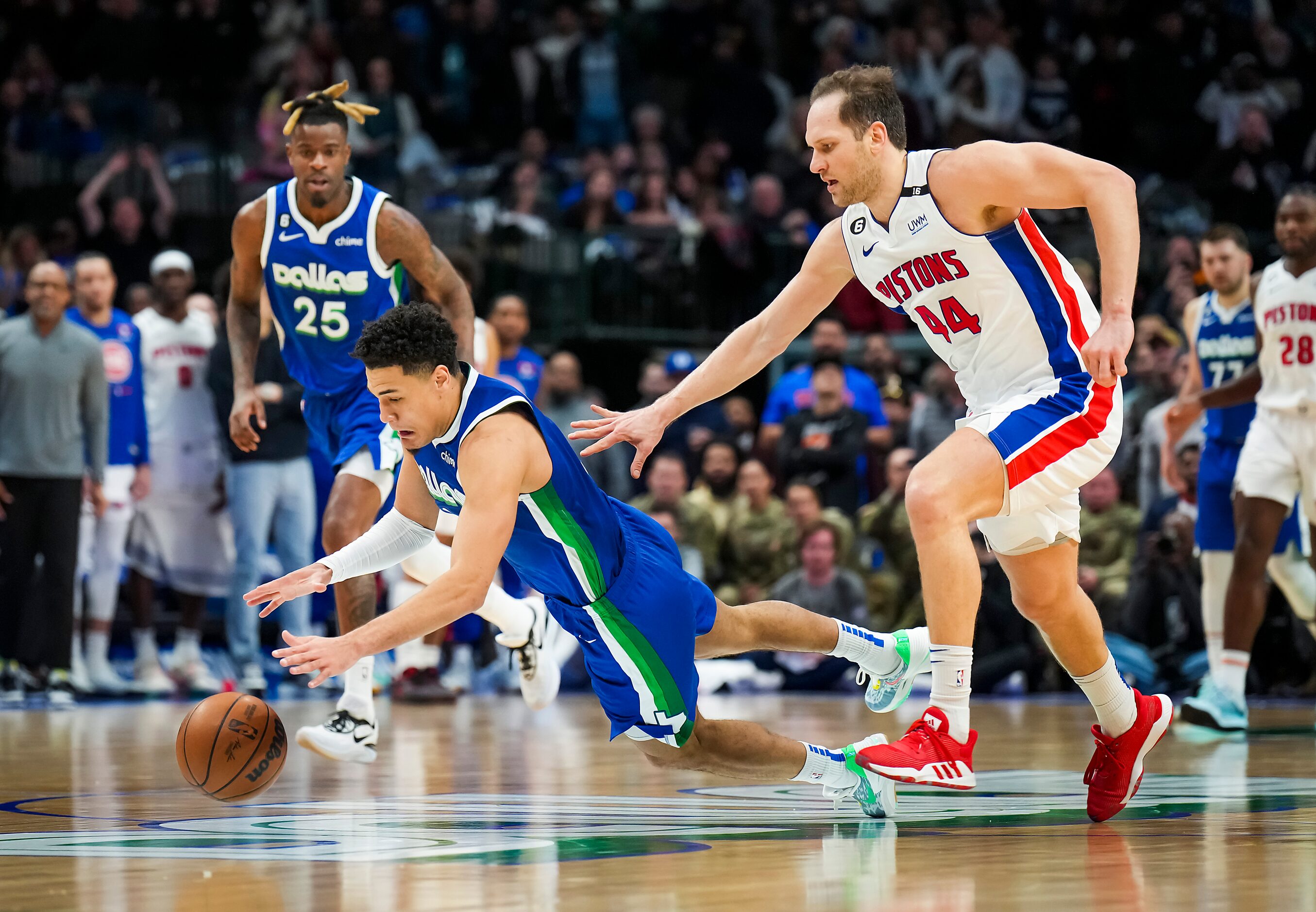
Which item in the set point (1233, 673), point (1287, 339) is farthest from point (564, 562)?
point (1287, 339)

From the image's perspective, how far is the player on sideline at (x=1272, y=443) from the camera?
25.4 ft

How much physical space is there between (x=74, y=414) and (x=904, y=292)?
6.53 meters

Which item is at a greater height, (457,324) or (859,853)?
(457,324)

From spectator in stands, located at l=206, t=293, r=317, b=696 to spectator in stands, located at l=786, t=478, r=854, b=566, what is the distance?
300cm

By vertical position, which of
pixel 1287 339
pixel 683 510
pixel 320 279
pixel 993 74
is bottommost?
pixel 683 510

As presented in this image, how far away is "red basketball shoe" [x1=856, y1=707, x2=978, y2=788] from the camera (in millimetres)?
4430

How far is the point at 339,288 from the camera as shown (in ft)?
21.8

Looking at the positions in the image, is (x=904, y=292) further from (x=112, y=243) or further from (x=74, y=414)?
(x=112, y=243)

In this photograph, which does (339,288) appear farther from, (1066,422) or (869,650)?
(1066,422)

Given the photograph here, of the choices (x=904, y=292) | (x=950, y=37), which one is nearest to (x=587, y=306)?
(x=950, y=37)

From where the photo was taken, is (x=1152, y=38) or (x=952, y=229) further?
(x=1152, y=38)

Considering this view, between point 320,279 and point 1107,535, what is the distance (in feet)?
18.9

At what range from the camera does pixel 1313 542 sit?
26.3 ft

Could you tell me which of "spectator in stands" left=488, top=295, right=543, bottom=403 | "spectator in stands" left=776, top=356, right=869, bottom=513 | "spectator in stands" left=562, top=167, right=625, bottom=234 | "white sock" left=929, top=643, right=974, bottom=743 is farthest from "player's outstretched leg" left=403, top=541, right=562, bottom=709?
"spectator in stands" left=562, top=167, right=625, bottom=234
